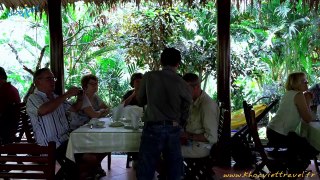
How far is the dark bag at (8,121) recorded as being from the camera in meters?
4.01

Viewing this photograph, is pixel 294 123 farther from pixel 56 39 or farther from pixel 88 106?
pixel 56 39

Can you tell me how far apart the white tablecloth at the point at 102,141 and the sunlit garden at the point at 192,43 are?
13.3ft

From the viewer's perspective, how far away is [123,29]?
8258mm

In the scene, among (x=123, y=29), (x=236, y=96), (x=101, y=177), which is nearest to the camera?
(x=101, y=177)

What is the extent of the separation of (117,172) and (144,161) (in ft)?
5.51

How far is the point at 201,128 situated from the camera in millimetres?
3432

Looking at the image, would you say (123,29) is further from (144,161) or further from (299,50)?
(144,161)

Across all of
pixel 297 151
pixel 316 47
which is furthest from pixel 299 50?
pixel 297 151

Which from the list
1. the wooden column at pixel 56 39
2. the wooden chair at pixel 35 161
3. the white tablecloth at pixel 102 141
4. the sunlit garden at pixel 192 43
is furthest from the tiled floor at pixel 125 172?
the sunlit garden at pixel 192 43

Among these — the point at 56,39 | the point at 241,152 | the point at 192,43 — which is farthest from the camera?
the point at 192,43

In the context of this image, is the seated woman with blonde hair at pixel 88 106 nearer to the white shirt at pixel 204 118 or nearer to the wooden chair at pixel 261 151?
the white shirt at pixel 204 118

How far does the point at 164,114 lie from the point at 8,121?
2013 millimetres

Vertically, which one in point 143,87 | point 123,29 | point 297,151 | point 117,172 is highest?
point 123,29

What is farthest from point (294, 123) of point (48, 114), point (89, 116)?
point (48, 114)
